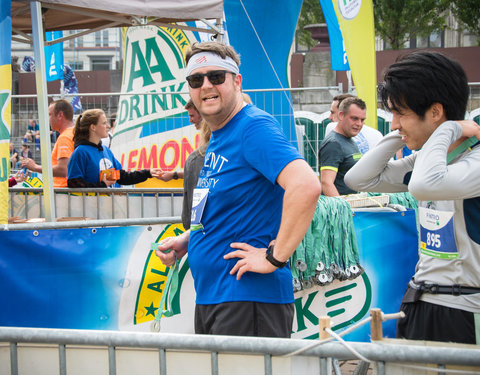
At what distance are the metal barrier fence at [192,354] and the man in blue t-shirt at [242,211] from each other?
62cm

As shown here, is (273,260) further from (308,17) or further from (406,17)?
(308,17)

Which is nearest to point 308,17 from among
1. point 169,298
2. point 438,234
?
point 169,298

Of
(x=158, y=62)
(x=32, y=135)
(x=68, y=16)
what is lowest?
(x=32, y=135)

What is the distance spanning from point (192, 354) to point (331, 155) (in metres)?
3.73

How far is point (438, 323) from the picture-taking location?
2.63 metres

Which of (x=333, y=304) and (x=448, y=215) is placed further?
(x=333, y=304)

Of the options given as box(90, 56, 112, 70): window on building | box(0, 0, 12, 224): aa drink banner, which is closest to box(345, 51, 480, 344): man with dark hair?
box(0, 0, 12, 224): aa drink banner

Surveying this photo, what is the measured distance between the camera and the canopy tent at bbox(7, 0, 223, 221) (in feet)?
16.5

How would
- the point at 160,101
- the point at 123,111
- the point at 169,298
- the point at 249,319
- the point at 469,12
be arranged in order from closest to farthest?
the point at 249,319 → the point at 169,298 → the point at 160,101 → the point at 123,111 → the point at 469,12

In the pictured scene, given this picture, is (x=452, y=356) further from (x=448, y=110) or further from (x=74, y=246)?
(x=74, y=246)

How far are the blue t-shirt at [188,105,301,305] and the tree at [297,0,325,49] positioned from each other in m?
23.6

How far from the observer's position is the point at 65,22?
24.6ft

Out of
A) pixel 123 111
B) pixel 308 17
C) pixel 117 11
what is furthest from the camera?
pixel 308 17

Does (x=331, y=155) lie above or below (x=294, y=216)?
above
